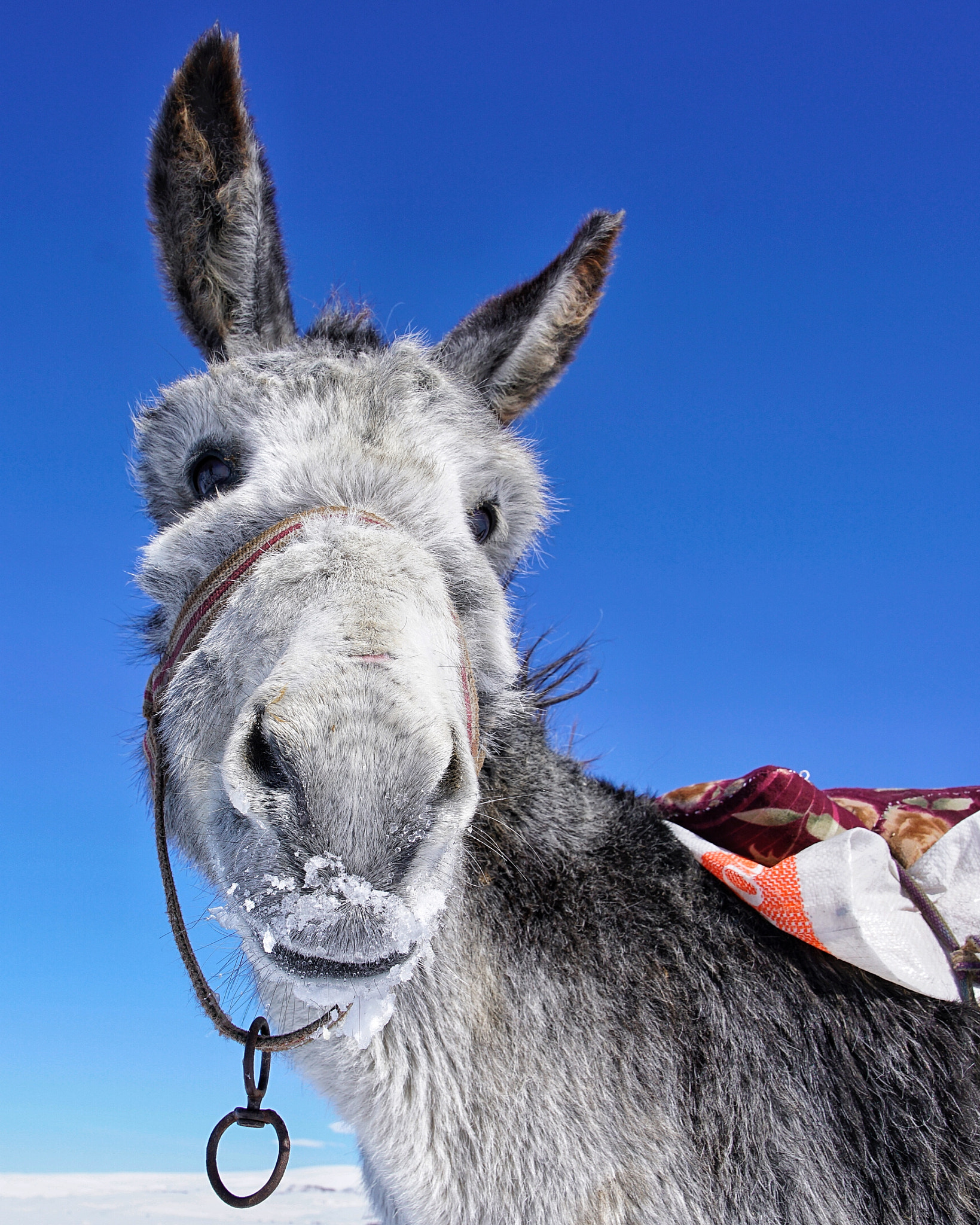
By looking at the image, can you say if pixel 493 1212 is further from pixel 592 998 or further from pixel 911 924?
pixel 911 924

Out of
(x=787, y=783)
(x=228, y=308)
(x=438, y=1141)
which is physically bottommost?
(x=438, y=1141)

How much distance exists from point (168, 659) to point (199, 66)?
2456 mm

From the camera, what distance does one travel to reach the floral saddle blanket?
2.83 meters

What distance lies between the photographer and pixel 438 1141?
265 centimetres

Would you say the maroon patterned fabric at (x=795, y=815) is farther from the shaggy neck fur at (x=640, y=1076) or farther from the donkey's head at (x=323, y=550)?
the donkey's head at (x=323, y=550)

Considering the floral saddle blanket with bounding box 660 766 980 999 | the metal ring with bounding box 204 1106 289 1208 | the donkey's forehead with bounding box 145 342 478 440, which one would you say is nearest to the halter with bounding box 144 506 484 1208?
the metal ring with bounding box 204 1106 289 1208

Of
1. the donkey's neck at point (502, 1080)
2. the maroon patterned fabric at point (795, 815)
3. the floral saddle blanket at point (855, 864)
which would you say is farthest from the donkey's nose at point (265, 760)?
the maroon patterned fabric at point (795, 815)

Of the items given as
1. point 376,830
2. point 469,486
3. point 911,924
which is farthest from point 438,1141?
point 469,486

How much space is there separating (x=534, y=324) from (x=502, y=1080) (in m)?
3.20

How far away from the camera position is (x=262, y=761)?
6.59 feet

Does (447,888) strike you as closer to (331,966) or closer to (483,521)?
(331,966)

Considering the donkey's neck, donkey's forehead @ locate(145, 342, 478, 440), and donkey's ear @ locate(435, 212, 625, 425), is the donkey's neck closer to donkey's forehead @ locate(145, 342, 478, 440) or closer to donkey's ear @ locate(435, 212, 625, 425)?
donkey's forehead @ locate(145, 342, 478, 440)

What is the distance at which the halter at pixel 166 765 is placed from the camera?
2.48 meters

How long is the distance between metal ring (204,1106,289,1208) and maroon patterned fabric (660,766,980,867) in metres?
1.96
